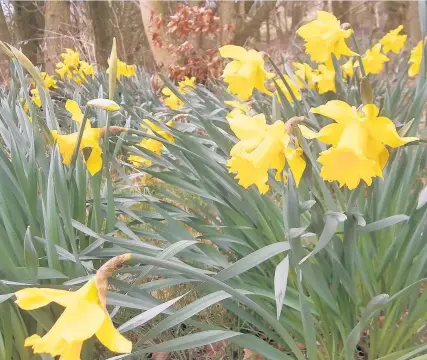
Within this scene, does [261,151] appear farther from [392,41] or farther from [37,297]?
[392,41]

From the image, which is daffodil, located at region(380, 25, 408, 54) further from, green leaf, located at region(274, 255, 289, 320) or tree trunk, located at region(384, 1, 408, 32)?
tree trunk, located at region(384, 1, 408, 32)

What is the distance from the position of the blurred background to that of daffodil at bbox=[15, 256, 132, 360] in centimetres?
292

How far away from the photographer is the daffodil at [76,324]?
0.61 meters

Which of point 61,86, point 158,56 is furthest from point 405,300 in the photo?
point 158,56

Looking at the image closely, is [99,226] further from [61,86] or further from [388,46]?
[61,86]

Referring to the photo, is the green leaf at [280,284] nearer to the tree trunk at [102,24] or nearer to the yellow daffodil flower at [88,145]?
the yellow daffodil flower at [88,145]

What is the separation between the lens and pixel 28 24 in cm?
934

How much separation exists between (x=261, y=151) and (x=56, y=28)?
7436 mm

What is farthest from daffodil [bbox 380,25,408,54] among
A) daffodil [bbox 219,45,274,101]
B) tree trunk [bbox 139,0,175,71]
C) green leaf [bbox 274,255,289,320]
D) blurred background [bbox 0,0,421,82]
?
tree trunk [bbox 139,0,175,71]

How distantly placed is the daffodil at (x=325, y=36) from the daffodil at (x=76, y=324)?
1.18 meters

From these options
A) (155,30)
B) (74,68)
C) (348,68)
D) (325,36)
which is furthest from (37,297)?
(155,30)

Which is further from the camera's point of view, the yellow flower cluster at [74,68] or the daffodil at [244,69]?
the yellow flower cluster at [74,68]

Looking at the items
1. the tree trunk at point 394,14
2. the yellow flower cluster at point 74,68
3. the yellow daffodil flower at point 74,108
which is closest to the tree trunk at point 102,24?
the yellow flower cluster at point 74,68

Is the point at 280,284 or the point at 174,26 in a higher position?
the point at 174,26
